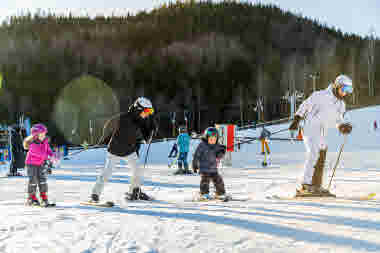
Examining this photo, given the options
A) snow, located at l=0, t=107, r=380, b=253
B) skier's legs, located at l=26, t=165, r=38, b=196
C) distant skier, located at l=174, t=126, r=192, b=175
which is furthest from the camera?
distant skier, located at l=174, t=126, r=192, b=175

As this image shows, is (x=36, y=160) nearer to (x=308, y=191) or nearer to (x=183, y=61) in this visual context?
(x=308, y=191)

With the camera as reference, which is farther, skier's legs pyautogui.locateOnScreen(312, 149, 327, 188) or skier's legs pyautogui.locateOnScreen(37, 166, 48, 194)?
skier's legs pyautogui.locateOnScreen(37, 166, 48, 194)

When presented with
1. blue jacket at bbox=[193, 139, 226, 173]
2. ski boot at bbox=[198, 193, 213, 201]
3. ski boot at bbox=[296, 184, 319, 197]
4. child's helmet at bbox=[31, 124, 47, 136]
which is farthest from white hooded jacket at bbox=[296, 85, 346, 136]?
child's helmet at bbox=[31, 124, 47, 136]

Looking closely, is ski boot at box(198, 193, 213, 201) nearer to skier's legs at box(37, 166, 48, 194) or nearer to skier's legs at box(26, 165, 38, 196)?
skier's legs at box(37, 166, 48, 194)

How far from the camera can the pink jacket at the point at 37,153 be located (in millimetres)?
5035

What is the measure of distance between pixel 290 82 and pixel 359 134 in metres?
22.8

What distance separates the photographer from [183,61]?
52594mm

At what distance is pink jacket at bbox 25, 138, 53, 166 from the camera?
5.04m

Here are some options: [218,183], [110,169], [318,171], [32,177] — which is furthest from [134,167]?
[318,171]

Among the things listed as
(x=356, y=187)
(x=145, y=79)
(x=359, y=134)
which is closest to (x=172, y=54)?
(x=145, y=79)

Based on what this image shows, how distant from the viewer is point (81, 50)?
54.3 meters

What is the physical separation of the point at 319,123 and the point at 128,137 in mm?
2667

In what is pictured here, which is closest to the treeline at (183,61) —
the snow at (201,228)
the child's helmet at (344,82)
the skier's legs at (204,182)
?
the skier's legs at (204,182)

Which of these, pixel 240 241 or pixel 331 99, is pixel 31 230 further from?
pixel 331 99
